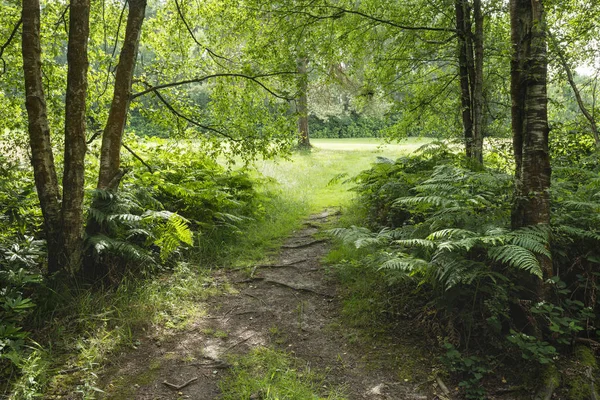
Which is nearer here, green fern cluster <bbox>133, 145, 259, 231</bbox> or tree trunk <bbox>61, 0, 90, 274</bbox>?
tree trunk <bbox>61, 0, 90, 274</bbox>

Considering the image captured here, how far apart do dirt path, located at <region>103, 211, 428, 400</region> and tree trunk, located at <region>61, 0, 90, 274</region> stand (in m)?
1.66

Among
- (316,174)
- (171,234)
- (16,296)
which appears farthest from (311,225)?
(316,174)

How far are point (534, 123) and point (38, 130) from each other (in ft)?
18.1

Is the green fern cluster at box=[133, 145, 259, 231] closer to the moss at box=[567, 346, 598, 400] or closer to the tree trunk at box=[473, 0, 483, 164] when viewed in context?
the tree trunk at box=[473, 0, 483, 164]

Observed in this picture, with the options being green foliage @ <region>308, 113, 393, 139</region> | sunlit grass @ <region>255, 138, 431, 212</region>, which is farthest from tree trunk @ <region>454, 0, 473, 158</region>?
green foliage @ <region>308, 113, 393, 139</region>

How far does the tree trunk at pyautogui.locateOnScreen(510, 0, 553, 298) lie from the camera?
3758 mm

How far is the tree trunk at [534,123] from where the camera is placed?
376 cm

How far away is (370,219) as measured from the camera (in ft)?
25.1

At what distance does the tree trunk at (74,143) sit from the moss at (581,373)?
5372 mm

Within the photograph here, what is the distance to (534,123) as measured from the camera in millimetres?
3791

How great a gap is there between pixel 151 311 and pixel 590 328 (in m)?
4.62

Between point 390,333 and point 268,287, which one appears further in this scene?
point 268,287

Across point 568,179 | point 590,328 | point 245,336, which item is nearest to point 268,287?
point 245,336

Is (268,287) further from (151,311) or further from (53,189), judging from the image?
(53,189)
